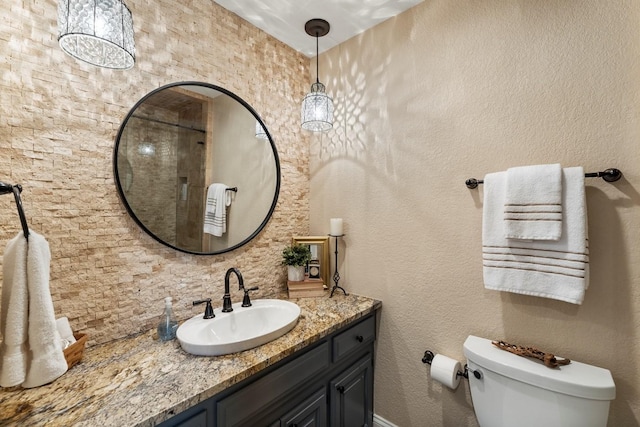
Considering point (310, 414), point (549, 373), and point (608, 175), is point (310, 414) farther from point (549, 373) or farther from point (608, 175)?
point (608, 175)

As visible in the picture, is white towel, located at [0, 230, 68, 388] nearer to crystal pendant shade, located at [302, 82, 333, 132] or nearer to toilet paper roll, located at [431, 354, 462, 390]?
crystal pendant shade, located at [302, 82, 333, 132]

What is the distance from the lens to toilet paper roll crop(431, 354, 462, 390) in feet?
4.59

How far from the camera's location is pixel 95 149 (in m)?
1.22

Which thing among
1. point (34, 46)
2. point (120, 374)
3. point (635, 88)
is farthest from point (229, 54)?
point (635, 88)

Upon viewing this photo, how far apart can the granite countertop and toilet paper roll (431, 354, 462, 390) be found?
598 millimetres

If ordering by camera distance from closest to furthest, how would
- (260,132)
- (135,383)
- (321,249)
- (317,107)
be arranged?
1. (135,383)
2. (317,107)
3. (260,132)
4. (321,249)

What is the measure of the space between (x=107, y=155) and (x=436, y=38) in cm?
172

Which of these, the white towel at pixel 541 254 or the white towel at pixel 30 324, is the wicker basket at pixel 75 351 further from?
the white towel at pixel 541 254

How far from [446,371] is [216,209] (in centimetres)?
144

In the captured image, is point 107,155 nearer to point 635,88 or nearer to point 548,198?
point 548,198

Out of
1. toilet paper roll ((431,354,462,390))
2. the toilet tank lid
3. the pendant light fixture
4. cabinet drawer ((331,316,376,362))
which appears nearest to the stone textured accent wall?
the pendant light fixture

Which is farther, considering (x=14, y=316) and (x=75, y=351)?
(x=75, y=351)

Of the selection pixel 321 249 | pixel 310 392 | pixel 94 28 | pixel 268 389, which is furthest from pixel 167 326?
pixel 94 28

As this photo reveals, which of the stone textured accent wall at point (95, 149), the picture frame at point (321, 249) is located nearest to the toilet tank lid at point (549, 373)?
the picture frame at point (321, 249)
